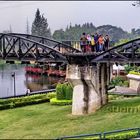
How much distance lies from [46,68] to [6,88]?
80.8ft

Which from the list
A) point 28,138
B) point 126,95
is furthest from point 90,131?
point 126,95

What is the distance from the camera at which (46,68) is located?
352ft

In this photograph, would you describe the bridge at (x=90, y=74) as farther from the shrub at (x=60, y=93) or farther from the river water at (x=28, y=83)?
the river water at (x=28, y=83)

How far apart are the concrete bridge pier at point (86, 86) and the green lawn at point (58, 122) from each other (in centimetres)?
80

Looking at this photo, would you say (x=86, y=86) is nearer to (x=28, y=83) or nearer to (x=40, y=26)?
(x=28, y=83)

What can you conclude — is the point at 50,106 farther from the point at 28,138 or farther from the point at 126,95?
the point at 28,138

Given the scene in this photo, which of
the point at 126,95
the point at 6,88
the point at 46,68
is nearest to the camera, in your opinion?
the point at 126,95

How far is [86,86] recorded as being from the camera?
3162 centimetres

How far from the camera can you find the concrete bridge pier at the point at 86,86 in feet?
103


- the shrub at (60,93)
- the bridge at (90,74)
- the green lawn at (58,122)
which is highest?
the bridge at (90,74)

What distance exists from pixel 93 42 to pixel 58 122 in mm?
7376

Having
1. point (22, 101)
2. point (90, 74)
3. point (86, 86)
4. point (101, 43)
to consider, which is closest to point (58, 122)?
point (86, 86)

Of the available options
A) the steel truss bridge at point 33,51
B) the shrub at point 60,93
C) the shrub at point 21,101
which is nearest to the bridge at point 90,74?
the steel truss bridge at point 33,51

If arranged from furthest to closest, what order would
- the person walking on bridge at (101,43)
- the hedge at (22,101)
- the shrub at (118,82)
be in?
the shrub at (118,82) → the hedge at (22,101) → the person walking on bridge at (101,43)
